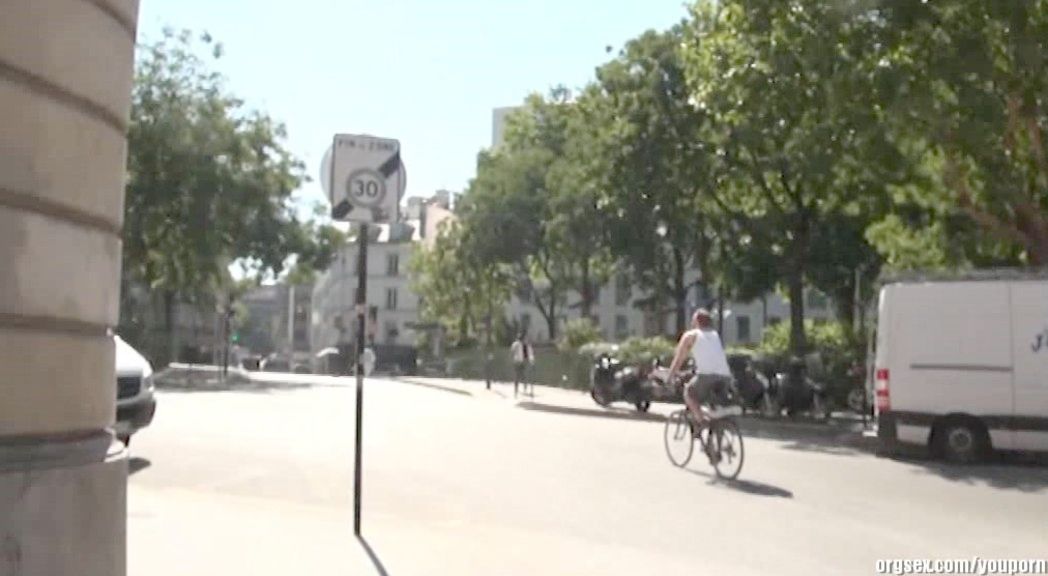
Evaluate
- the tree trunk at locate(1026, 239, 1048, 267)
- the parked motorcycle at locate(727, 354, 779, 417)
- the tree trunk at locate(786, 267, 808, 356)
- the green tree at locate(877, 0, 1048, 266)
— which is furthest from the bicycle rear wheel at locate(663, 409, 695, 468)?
the tree trunk at locate(786, 267, 808, 356)

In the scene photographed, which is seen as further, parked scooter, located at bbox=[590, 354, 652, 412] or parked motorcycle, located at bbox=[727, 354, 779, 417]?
parked scooter, located at bbox=[590, 354, 652, 412]

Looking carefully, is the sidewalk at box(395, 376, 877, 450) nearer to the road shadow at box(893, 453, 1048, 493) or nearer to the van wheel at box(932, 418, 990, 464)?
the road shadow at box(893, 453, 1048, 493)

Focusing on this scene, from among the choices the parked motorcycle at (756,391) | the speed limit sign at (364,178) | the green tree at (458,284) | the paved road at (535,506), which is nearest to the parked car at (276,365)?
the green tree at (458,284)

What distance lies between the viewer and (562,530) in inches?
420

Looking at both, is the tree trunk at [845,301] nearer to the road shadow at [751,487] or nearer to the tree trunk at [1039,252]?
the tree trunk at [1039,252]

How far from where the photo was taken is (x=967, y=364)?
671 inches

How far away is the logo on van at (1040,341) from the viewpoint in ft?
55.1

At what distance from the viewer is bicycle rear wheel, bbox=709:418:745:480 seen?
1442cm

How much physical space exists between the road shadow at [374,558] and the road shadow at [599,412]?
56.1 ft

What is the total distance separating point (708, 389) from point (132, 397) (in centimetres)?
598

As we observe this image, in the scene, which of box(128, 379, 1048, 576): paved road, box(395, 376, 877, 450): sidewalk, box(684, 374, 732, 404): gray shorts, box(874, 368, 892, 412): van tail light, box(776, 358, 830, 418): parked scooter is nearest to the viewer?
box(128, 379, 1048, 576): paved road

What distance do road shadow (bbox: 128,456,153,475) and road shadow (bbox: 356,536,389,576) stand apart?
4.98 meters

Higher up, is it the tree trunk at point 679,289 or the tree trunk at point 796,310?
the tree trunk at point 679,289

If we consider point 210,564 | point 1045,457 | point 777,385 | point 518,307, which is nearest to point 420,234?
point 518,307
